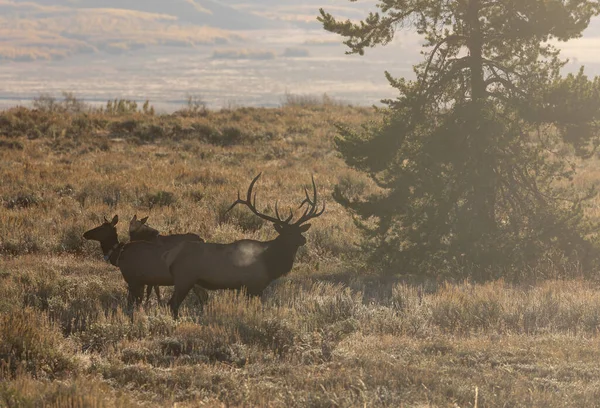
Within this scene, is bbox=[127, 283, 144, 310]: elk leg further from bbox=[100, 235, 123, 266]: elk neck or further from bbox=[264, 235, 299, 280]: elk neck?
bbox=[264, 235, 299, 280]: elk neck

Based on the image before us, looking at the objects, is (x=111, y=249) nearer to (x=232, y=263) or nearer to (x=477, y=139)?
(x=232, y=263)

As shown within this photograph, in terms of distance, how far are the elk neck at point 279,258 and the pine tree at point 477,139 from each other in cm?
316

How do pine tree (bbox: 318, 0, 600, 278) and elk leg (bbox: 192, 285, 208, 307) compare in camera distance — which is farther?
pine tree (bbox: 318, 0, 600, 278)

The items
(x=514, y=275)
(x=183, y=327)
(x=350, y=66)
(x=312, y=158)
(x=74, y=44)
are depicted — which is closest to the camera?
(x=183, y=327)

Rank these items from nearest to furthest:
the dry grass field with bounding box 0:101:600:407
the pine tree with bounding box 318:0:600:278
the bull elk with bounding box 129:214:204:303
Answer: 1. the dry grass field with bounding box 0:101:600:407
2. the bull elk with bounding box 129:214:204:303
3. the pine tree with bounding box 318:0:600:278

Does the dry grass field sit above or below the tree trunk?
below

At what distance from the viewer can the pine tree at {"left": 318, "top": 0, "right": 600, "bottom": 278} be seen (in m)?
13.6

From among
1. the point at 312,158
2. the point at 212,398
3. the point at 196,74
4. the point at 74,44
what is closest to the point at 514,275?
the point at 212,398

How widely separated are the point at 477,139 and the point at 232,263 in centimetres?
514

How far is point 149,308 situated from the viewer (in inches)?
422

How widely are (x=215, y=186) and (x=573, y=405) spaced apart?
1510cm

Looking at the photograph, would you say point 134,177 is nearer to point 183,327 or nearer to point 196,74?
point 183,327

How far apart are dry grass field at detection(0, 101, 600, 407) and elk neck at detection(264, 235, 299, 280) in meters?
0.42

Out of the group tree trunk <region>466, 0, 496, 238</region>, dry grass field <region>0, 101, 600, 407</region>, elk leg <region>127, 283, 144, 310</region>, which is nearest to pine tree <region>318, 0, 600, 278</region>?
tree trunk <region>466, 0, 496, 238</region>
